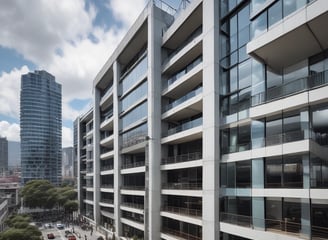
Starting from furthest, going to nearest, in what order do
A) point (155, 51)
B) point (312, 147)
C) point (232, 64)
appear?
point (155, 51)
point (232, 64)
point (312, 147)

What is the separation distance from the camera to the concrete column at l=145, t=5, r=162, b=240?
2870cm

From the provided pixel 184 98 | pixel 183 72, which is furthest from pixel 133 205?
pixel 183 72

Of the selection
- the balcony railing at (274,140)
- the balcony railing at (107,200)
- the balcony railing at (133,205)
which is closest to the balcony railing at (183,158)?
the balcony railing at (274,140)

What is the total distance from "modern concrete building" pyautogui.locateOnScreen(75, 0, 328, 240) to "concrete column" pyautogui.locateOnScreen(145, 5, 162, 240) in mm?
111

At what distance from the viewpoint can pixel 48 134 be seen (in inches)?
4727

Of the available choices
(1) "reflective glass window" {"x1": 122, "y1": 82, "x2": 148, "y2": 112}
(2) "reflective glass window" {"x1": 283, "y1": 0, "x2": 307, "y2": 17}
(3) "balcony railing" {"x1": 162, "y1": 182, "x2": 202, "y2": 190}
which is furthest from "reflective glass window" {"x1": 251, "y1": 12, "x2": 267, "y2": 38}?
(1) "reflective glass window" {"x1": 122, "y1": 82, "x2": 148, "y2": 112}

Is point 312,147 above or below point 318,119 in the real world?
below

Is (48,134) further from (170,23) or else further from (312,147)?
(312,147)

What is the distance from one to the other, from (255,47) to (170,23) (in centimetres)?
1668

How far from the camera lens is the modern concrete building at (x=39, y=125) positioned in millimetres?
114500

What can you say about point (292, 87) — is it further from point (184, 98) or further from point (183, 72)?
point (183, 72)

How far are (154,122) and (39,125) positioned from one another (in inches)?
4005

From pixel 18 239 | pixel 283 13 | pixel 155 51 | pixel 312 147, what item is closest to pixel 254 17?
pixel 283 13

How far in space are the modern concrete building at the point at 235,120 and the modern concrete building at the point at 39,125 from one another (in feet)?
307
